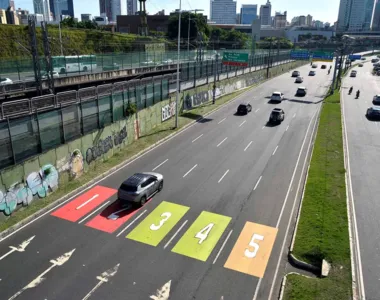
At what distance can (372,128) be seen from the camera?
40188 millimetres

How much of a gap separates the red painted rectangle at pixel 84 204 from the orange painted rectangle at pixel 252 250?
9.69 m

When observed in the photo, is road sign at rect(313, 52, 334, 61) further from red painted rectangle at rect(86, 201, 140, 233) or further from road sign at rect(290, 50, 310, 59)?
red painted rectangle at rect(86, 201, 140, 233)

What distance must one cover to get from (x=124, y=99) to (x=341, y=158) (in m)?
21.1

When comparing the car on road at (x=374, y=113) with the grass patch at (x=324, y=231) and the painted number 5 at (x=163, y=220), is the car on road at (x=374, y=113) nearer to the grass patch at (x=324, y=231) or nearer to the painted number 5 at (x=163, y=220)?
the grass patch at (x=324, y=231)

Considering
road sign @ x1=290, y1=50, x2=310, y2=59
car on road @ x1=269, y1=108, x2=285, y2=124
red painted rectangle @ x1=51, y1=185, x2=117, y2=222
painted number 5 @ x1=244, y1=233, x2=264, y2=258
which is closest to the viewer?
painted number 5 @ x1=244, y1=233, x2=264, y2=258

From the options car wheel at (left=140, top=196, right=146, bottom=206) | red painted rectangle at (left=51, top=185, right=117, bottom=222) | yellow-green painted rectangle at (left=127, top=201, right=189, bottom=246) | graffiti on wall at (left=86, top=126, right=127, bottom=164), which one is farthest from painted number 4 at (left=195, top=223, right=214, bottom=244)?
graffiti on wall at (left=86, top=126, right=127, bottom=164)

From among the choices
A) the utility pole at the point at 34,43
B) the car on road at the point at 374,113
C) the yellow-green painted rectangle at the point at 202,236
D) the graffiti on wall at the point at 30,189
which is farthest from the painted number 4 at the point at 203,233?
the car on road at the point at 374,113

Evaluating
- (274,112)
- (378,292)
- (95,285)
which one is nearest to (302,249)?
(378,292)

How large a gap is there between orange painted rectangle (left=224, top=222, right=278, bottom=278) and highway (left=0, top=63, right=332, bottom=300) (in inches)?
2.0

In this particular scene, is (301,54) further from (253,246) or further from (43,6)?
(253,246)

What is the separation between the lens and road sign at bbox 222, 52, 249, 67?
5603cm

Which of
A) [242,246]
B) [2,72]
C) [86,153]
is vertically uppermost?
[2,72]

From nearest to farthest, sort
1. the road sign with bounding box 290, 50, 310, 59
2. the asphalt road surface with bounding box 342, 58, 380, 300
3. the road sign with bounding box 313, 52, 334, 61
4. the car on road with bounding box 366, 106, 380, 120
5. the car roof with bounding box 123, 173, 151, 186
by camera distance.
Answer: the asphalt road surface with bounding box 342, 58, 380, 300 < the car roof with bounding box 123, 173, 151, 186 < the car on road with bounding box 366, 106, 380, 120 < the road sign with bounding box 313, 52, 334, 61 < the road sign with bounding box 290, 50, 310, 59

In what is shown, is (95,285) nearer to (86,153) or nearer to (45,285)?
(45,285)
